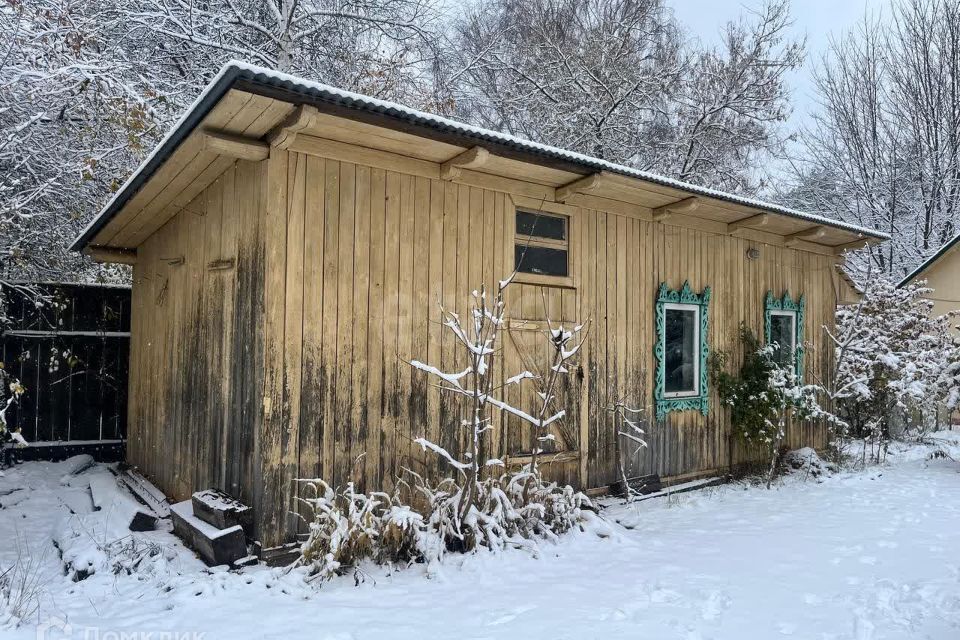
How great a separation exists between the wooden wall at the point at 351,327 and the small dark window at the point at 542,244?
0.12 meters

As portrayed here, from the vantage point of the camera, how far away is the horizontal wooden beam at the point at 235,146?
3.86 meters

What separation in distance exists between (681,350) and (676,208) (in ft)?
4.99

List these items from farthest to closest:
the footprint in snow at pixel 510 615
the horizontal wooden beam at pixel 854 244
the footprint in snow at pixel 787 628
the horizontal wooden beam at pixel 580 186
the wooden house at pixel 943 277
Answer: the wooden house at pixel 943 277, the horizontal wooden beam at pixel 854 244, the horizontal wooden beam at pixel 580 186, the footprint in snow at pixel 510 615, the footprint in snow at pixel 787 628

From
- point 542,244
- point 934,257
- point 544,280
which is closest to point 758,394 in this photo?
point 544,280

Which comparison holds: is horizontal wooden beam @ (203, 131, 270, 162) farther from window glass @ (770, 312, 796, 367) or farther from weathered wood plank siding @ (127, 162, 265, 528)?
window glass @ (770, 312, 796, 367)

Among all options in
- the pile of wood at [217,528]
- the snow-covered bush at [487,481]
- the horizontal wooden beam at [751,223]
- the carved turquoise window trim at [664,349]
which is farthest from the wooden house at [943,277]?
the pile of wood at [217,528]

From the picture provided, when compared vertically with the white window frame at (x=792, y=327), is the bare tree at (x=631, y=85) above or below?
above

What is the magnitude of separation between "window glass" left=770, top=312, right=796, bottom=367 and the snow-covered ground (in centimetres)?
260

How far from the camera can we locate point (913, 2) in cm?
1479

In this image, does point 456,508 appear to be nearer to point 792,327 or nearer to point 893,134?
point 792,327

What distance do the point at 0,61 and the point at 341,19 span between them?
5.72m

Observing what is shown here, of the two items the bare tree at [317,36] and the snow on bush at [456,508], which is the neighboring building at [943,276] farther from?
the snow on bush at [456,508]

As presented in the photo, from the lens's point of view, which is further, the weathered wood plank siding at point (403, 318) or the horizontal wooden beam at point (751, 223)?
the horizontal wooden beam at point (751, 223)

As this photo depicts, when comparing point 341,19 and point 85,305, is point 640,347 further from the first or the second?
point 341,19
